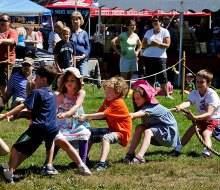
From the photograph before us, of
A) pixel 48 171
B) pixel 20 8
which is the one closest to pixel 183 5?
pixel 20 8

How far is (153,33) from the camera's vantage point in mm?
15727

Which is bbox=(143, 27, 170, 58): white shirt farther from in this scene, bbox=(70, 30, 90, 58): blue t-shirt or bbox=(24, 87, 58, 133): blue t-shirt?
bbox=(24, 87, 58, 133): blue t-shirt

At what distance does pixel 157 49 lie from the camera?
1562cm

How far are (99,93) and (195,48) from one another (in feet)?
16.1

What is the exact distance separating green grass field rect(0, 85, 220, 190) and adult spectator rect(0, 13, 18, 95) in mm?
3416

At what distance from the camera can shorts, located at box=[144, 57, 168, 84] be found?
1565 cm

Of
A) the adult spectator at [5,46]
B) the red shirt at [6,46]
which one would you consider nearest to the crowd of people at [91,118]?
the adult spectator at [5,46]

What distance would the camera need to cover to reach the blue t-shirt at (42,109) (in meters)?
7.74

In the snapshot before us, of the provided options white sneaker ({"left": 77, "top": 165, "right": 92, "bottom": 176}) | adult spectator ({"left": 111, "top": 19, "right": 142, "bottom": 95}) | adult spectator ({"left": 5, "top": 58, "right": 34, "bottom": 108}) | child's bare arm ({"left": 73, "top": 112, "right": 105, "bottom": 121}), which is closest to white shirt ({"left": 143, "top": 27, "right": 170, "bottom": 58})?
adult spectator ({"left": 111, "top": 19, "right": 142, "bottom": 95})

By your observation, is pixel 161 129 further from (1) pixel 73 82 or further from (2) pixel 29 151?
(2) pixel 29 151

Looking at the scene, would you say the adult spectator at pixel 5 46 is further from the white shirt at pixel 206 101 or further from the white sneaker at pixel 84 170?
the white sneaker at pixel 84 170

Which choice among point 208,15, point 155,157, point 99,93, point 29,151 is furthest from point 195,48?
point 29,151

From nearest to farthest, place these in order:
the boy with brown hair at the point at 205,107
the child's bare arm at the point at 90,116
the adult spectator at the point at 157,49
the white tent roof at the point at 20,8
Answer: the child's bare arm at the point at 90,116
the boy with brown hair at the point at 205,107
the adult spectator at the point at 157,49
the white tent roof at the point at 20,8

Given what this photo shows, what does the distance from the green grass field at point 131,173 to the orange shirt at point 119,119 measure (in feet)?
1.21
